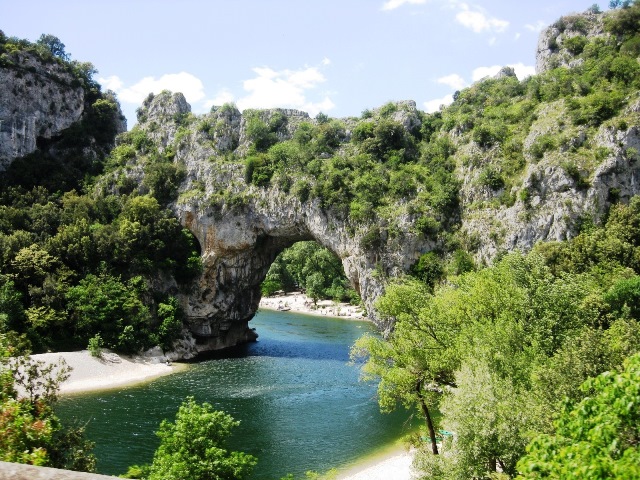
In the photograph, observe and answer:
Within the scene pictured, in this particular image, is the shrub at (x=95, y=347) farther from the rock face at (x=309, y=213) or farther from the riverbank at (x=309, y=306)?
the riverbank at (x=309, y=306)

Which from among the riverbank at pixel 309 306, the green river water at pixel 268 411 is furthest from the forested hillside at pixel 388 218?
the riverbank at pixel 309 306

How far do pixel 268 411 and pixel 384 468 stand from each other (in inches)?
465

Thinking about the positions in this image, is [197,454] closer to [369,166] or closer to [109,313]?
[109,313]

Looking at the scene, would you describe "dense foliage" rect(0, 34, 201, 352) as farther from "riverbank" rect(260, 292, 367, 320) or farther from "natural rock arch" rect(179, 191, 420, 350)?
"riverbank" rect(260, 292, 367, 320)

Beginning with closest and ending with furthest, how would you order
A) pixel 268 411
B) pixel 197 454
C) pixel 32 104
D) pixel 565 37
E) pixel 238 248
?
pixel 197 454, pixel 268 411, pixel 238 248, pixel 565 37, pixel 32 104

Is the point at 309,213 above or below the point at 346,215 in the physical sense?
above

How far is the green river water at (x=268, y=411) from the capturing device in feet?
88.6

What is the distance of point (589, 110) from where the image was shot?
142 ft

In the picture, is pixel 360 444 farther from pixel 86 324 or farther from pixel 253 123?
pixel 253 123

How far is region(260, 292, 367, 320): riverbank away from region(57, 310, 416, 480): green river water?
3108 cm

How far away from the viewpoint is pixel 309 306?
93125 mm

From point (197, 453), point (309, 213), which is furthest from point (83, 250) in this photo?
point (197, 453)

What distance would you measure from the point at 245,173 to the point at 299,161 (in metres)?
7.17

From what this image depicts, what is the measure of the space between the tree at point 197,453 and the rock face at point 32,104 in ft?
190
